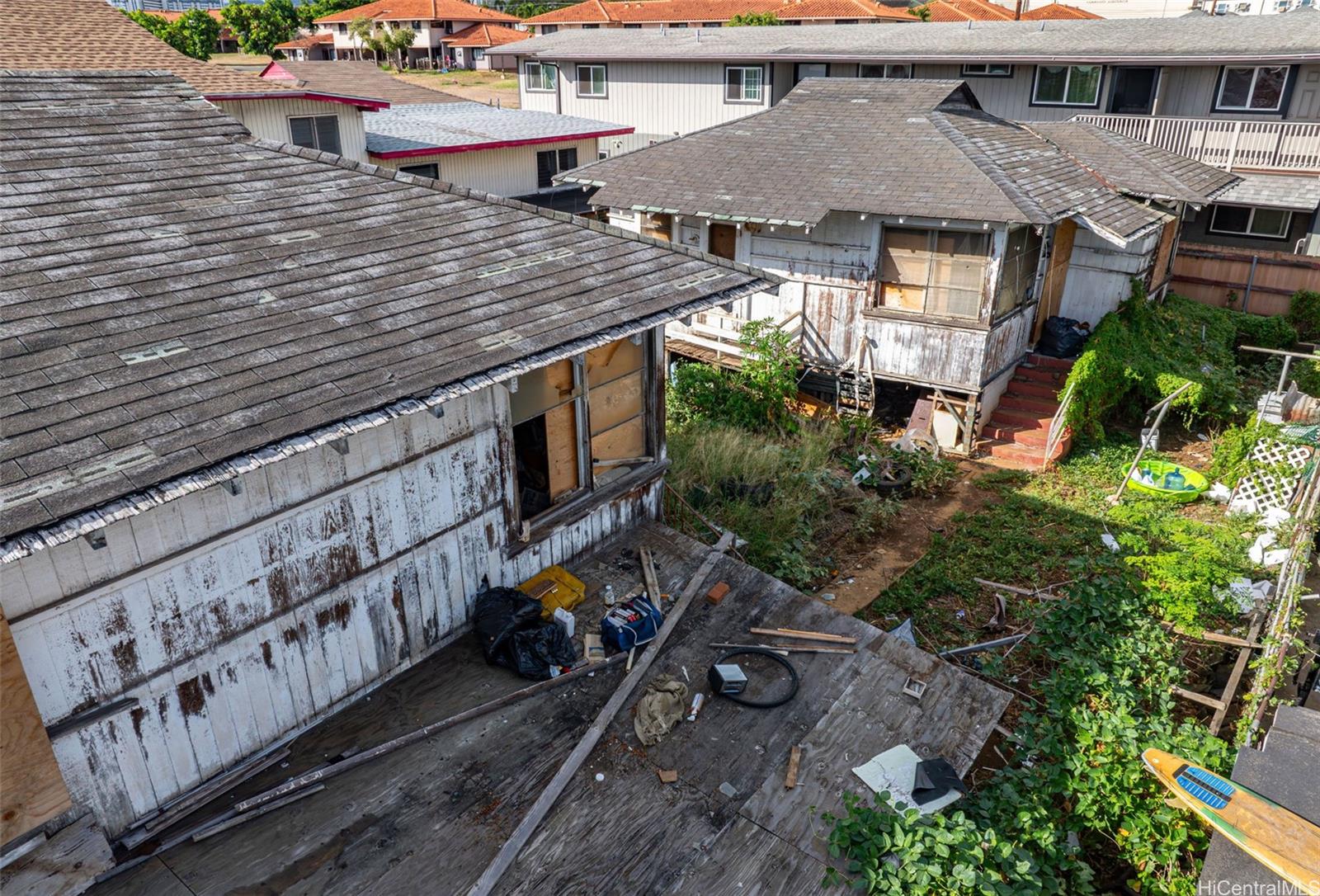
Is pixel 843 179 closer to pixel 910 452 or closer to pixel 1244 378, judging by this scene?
pixel 910 452

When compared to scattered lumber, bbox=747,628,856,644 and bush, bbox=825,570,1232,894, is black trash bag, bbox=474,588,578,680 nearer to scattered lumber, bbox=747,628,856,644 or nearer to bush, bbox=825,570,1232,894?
scattered lumber, bbox=747,628,856,644

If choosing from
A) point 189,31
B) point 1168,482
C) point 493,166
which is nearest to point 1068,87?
point 1168,482

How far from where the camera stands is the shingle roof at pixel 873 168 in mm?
14695

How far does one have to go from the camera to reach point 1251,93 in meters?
24.5

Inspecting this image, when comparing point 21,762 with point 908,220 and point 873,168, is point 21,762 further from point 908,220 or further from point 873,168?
point 873,168

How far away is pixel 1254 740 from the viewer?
7.09 metres

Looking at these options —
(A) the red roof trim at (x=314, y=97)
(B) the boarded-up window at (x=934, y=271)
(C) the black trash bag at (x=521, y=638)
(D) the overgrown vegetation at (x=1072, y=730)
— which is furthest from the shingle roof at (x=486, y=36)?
(C) the black trash bag at (x=521, y=638)

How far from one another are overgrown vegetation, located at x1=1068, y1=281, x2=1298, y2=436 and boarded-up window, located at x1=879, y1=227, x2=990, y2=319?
2.49 meters

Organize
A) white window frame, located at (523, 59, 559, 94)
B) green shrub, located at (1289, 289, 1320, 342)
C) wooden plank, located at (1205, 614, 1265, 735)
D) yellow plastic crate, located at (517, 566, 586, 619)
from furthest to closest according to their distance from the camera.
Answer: white window frame, located at (523, 59, 559, 94)
green shrub, located at (1289, 289, 1320, 342)
yellow plastic crate, located at (517, 566, 586, 619)
wooden plank, located at (1205, 614, 1265, 735)

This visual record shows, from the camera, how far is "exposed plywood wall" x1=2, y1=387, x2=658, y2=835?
559cm

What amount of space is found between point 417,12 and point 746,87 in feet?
145

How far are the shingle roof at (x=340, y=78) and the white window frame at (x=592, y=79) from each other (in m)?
6.65

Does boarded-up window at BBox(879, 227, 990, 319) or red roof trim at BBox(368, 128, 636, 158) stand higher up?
red roof trim at BBox(368, 128, 636, 158)
